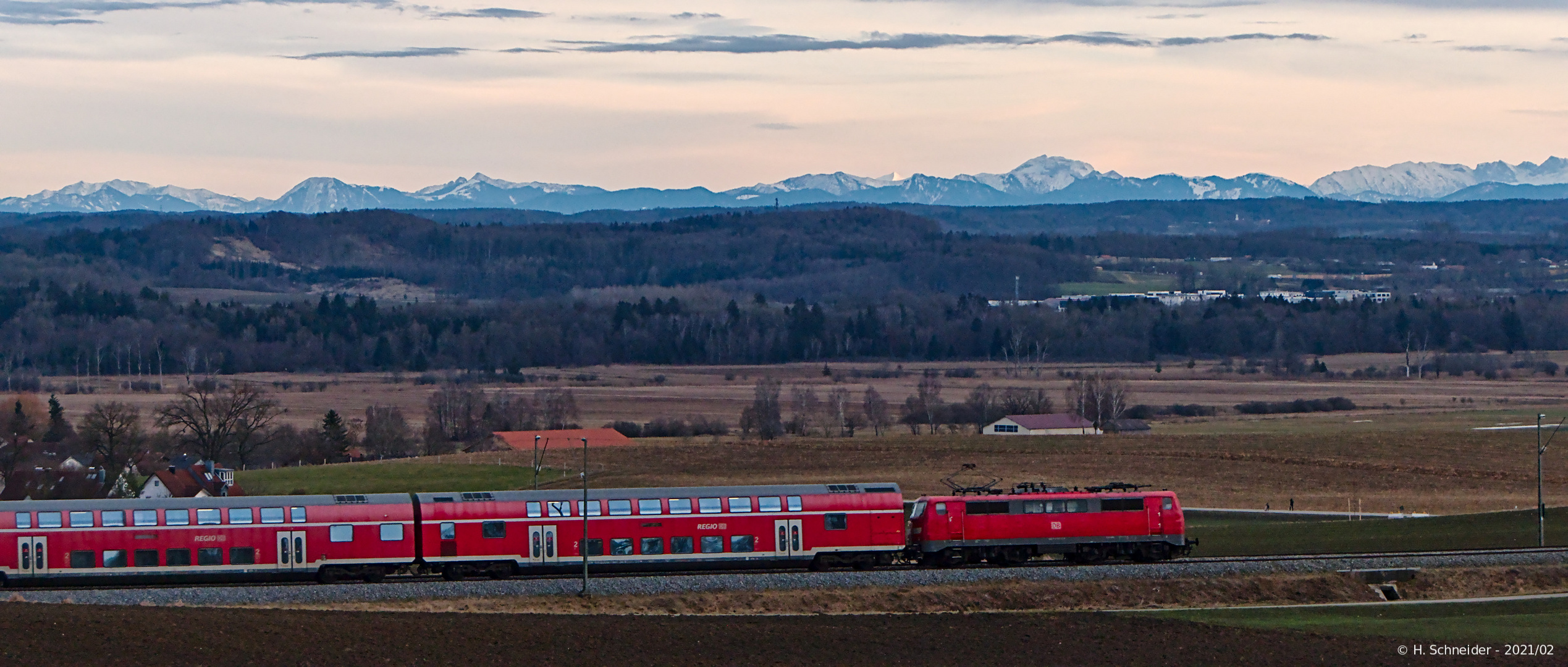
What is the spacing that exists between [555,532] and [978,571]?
12.4 metres

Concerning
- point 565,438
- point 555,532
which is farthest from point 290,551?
point 565,438

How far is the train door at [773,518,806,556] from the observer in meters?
47.6

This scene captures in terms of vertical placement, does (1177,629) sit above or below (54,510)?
below

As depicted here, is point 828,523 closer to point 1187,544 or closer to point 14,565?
point 1187,544

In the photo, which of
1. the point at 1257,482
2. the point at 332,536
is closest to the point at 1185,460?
the point at 1257,482

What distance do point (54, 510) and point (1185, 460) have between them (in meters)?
63.4

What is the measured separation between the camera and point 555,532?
46812 mm

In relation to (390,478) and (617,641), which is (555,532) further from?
(390,478)

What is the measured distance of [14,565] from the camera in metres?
43.8

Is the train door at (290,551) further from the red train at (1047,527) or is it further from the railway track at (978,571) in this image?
the red train at (1047,527)

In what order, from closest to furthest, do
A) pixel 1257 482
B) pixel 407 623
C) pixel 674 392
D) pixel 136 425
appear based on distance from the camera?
pixel 407 623, pixel 1257 482, pixel 136 425, pixel 674 392

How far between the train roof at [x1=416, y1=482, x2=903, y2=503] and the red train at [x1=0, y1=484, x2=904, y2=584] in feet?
0.20

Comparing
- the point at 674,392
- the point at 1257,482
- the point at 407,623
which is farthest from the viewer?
the point at 674,392

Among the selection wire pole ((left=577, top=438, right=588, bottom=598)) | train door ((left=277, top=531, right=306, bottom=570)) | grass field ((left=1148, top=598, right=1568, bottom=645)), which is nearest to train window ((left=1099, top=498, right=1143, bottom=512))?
grass field ((left=1148, top=598, right=1568, bottom=645))
